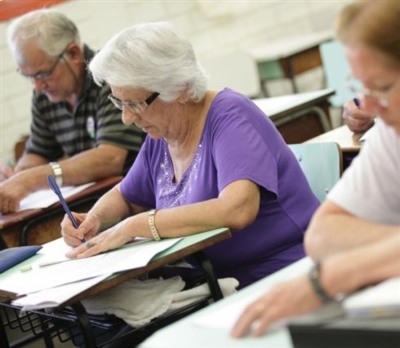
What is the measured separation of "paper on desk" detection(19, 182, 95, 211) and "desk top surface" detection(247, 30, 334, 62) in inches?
101

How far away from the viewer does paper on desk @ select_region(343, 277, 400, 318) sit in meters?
1.10

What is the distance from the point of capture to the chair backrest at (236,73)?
18.5ft

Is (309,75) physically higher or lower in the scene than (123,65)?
lower

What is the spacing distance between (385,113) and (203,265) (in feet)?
2.95

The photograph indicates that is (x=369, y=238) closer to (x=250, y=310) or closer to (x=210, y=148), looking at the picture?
(x=250, y=310)

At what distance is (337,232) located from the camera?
4.96 ft

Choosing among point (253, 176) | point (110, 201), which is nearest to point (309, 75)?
point (110, 201)

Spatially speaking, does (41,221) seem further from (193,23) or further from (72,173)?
(193,23)

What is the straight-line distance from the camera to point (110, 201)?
9.02 ft

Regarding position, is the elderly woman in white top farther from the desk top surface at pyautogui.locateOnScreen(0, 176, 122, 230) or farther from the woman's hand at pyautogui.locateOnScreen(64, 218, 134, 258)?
the desk top surface at pyautogui.locateOnScreen(0, 176, 122, 230)

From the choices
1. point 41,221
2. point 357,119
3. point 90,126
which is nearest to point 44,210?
point 41,221

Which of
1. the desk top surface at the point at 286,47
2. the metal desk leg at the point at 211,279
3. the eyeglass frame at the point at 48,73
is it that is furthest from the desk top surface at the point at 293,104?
the desk top surface at the point at 286,47

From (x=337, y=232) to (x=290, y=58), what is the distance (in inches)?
171

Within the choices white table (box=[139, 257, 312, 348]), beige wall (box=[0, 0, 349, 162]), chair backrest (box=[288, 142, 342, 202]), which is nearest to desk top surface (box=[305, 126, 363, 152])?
chair backrest (box=[288, 142, 342, 202])
